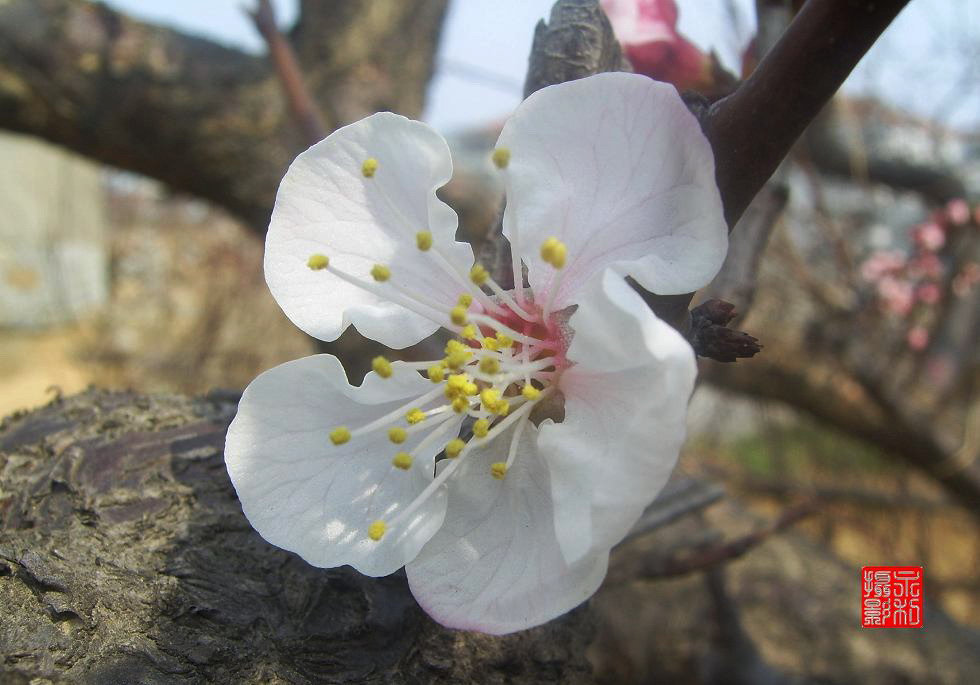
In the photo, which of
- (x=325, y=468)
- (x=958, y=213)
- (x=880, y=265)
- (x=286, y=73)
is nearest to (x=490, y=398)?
(x=325, y=468)

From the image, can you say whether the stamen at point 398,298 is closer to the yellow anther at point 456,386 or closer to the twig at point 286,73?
the yellow anther at point 456,386

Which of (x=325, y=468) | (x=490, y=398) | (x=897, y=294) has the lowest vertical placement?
(x=897, y=294)

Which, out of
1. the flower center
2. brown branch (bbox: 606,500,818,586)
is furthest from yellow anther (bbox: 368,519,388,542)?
brown branch (bbox: 606,500,818,586)

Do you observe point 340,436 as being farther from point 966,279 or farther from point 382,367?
point 966,279

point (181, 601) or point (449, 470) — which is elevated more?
point (449, 470)

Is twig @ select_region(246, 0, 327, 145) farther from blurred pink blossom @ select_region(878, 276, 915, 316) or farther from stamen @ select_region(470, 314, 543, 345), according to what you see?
blurred pink blossom @ select_region(878, 276, 915, 316)
